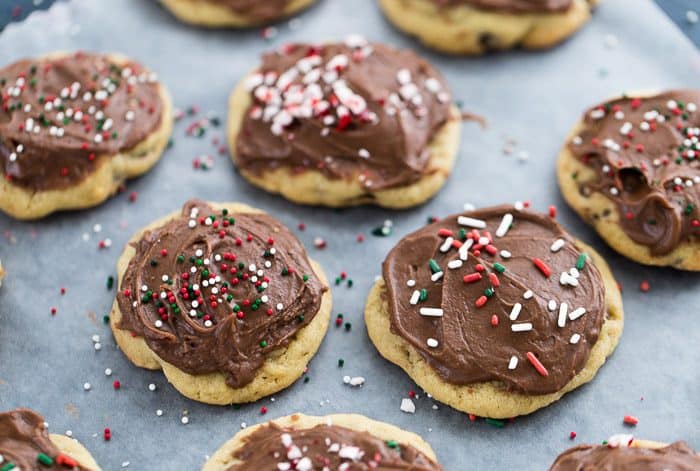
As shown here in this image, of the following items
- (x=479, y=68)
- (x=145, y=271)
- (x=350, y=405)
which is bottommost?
(x=350, y=405)

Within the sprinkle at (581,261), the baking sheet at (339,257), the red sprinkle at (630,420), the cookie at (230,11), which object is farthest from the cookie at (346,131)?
the red sprinkle at (630,420)

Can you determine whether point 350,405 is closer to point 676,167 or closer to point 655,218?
point 655,218

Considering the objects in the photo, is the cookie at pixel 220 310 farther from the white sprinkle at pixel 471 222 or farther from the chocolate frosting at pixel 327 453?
the white sprinkle at pixel 471 222

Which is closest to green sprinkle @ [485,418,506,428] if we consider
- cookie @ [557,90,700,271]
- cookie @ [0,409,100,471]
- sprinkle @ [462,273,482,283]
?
sprinkle @ [462,273,482,283]

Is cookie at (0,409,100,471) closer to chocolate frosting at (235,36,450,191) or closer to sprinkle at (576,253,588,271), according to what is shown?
chocolate frosting at (235,36,450,191)

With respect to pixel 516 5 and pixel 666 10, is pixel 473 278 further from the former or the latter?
pixel 666 10

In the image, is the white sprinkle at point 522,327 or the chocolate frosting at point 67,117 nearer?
the white sprinkle at point 522,327

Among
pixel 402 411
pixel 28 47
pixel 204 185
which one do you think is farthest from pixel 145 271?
pixel 28 47
